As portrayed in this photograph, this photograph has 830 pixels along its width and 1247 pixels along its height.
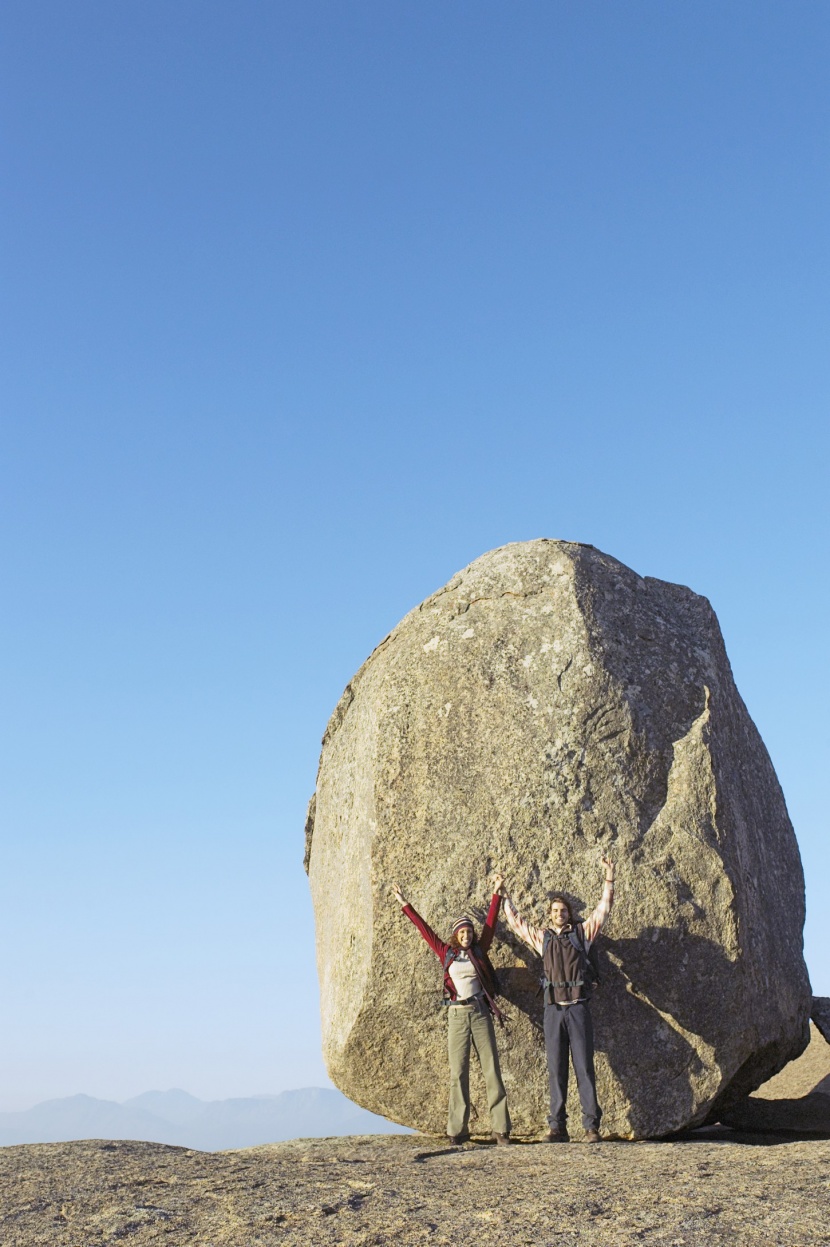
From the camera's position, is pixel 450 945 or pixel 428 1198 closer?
pixel 428 1198

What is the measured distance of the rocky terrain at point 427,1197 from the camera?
19.2 feet

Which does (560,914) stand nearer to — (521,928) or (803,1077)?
(521,928)

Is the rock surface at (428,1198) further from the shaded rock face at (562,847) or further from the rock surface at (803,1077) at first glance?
the rock surface at (803,1077)

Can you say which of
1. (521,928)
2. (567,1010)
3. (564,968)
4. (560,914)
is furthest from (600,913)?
(567,1010)

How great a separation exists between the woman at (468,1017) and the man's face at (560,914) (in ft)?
1.61

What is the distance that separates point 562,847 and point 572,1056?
164 centimetres

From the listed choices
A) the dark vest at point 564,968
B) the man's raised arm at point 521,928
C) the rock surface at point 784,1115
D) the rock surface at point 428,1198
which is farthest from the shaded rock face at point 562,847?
the rock surface at point 428,1198

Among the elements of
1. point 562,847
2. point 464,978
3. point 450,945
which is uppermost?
point 562,847

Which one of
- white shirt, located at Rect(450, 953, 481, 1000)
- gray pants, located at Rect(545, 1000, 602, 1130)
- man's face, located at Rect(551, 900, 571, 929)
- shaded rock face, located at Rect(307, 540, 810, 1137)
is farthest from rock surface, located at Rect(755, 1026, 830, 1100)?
white shirt, located at Rect(450, 953, 481, 1000)

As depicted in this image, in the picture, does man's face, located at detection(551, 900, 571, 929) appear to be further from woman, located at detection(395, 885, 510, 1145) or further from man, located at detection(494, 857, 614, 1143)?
woman, located at detection(395, 885, 510, 1145)

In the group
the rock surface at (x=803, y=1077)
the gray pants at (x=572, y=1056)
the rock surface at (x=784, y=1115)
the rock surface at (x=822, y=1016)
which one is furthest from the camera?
the rock surface at (x=803, y=1077)

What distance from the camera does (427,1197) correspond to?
6582mm

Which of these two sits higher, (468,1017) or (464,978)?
(464,978)

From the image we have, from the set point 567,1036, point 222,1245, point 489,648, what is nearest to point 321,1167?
point 222,1245
